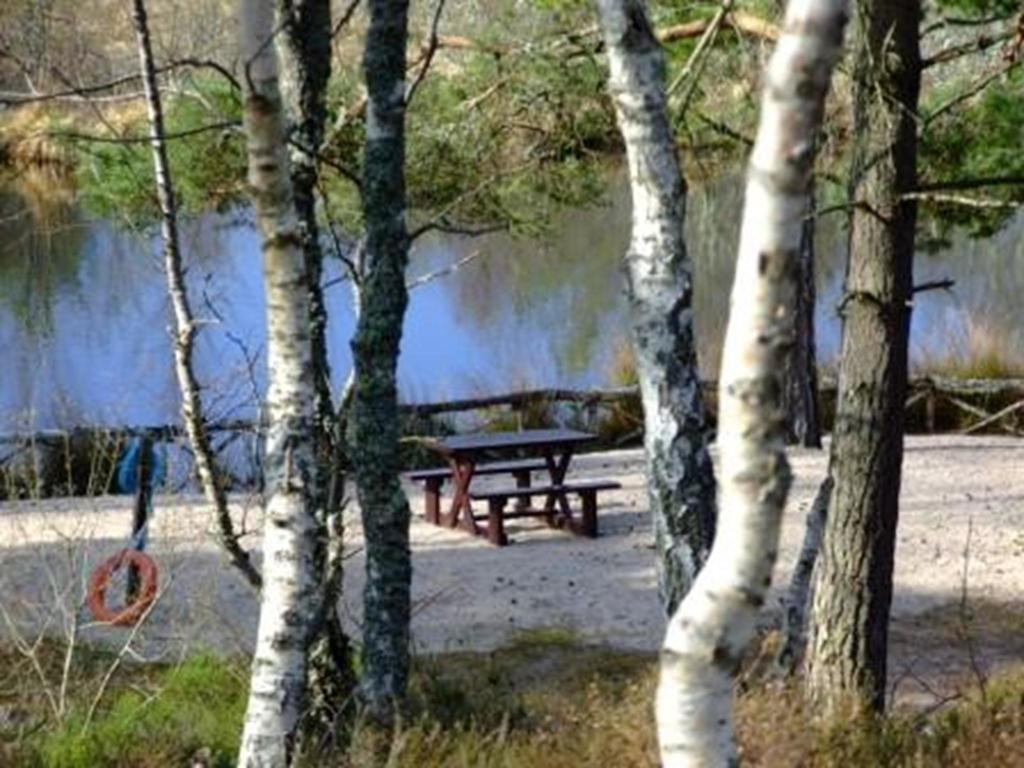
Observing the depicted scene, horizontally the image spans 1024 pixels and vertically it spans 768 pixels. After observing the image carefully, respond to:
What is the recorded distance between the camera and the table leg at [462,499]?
12.6 metres

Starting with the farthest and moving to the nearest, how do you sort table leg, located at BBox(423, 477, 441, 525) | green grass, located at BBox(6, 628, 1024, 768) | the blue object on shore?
table leg, located at BBox(423, 477, 441, 525) → the blue object on shore → green grass, located at BBox(6, 628, 1024, 768)

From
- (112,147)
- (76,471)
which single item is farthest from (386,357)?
(76,471)

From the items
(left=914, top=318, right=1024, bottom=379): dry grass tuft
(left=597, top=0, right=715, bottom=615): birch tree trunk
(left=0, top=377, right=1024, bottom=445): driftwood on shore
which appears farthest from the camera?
(left=914, top=318, right=1024, bottom=379): dry grass tuft

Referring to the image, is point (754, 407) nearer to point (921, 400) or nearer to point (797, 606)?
point (797, 606)

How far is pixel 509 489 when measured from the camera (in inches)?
519

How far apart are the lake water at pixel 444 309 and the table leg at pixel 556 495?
9.13 feet

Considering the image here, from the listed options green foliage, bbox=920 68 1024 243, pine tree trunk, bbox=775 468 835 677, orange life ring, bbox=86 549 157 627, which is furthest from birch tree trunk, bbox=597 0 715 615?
green foliage, bbox=920 68 1024 243

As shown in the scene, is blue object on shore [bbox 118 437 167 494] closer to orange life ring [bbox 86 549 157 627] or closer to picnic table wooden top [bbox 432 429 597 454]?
orange life ring [bbox 86 549 157 627]

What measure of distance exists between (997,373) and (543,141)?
9.50 m

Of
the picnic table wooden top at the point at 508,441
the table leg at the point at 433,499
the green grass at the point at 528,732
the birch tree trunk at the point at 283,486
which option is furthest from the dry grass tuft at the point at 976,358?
the birch tree trunk at the point at 283,486

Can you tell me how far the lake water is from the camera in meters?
18.1

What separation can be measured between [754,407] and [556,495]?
32.8ft

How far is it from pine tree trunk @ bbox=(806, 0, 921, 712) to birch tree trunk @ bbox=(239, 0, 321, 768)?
2.09m

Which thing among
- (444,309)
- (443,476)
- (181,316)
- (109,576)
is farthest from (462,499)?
(444,309)
